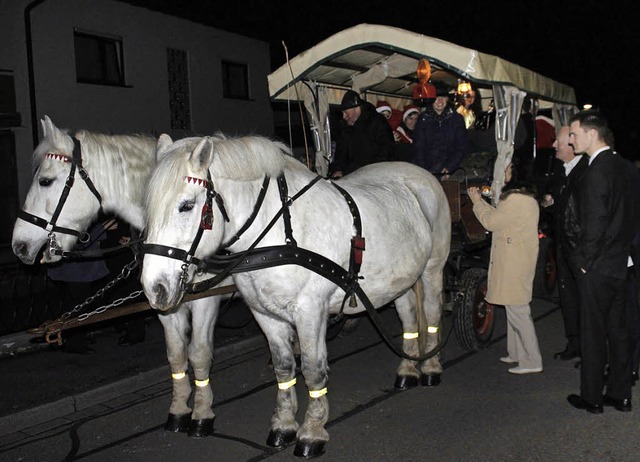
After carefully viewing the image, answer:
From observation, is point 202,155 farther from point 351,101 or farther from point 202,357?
point 351,101

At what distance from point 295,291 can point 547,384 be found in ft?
9.15

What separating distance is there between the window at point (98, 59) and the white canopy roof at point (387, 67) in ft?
26.7

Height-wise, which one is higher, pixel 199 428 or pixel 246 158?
pixel 246 158

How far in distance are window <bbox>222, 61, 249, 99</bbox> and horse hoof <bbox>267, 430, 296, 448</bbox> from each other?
14983 millimetres

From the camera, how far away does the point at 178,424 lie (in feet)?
15.3

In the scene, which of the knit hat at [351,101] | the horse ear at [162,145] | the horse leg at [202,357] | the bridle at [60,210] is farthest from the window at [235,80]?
the horse leg at [202,357]

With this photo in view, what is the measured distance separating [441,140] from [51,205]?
4484 millimetres

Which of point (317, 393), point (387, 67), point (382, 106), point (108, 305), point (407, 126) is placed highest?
point (387, 67)

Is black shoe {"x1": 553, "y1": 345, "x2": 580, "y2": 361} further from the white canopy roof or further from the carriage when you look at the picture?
the white canopy roof

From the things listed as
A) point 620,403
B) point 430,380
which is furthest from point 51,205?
point 620,403

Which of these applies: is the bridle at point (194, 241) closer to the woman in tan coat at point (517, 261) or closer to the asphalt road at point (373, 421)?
the asphalt road at point (373, 421)

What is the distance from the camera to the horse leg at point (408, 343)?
17.7 ft

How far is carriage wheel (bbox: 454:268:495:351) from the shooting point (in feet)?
20.4

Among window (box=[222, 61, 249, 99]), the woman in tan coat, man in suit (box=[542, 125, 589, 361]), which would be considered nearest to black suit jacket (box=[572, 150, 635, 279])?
the woman in tan coat
